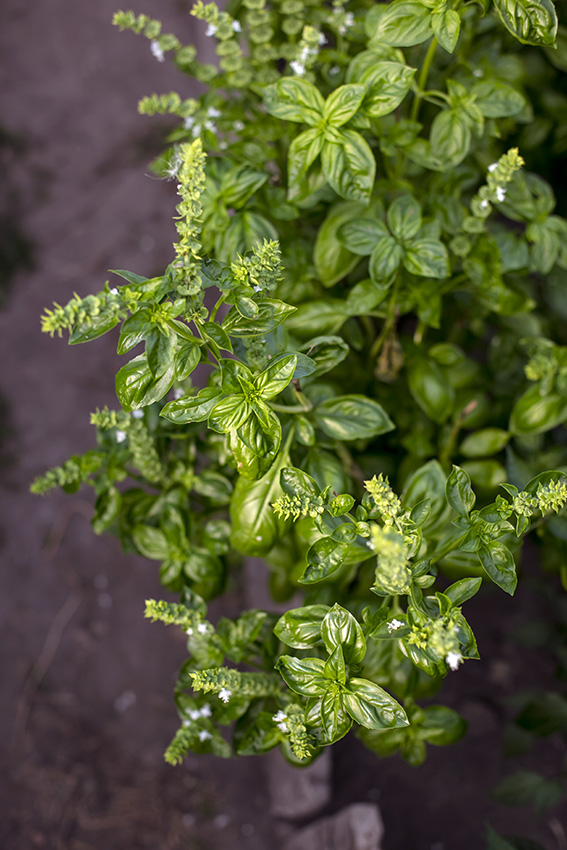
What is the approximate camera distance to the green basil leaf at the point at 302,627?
120 centimetres

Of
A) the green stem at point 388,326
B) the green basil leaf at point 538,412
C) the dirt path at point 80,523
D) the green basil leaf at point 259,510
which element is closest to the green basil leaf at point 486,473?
the green basil leaf at point 538,412

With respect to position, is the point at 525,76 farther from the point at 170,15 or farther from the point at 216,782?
the point at 216,782

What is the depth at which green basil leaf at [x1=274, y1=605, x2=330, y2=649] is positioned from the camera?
47.3 inches

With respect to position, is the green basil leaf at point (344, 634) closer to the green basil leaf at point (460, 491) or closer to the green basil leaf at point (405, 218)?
the green basil leaf at point (460, 491)

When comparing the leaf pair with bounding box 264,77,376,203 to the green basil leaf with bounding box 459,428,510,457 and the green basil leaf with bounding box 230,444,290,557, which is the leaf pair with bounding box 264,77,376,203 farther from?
the green basil leaf with bounding box 459,428,510,457

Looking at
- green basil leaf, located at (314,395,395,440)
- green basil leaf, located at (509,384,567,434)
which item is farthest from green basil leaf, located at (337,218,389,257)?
green basil leaf, located at (509,384,567,434)

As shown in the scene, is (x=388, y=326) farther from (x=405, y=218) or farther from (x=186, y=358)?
(x=186, y=358)

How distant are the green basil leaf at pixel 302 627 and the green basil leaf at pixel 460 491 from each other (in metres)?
0.33

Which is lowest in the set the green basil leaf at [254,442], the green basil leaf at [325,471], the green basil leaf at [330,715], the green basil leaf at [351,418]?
the green basil leaf at [330,715]

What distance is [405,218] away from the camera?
55.6 inches

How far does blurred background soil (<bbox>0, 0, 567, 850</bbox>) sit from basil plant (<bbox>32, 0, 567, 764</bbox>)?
3.34ft

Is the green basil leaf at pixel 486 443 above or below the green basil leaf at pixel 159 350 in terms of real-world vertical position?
below

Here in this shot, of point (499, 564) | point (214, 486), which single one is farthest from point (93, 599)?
point (499, 564)

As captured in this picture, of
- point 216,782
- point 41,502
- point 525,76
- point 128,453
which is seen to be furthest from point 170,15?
point 216,782
